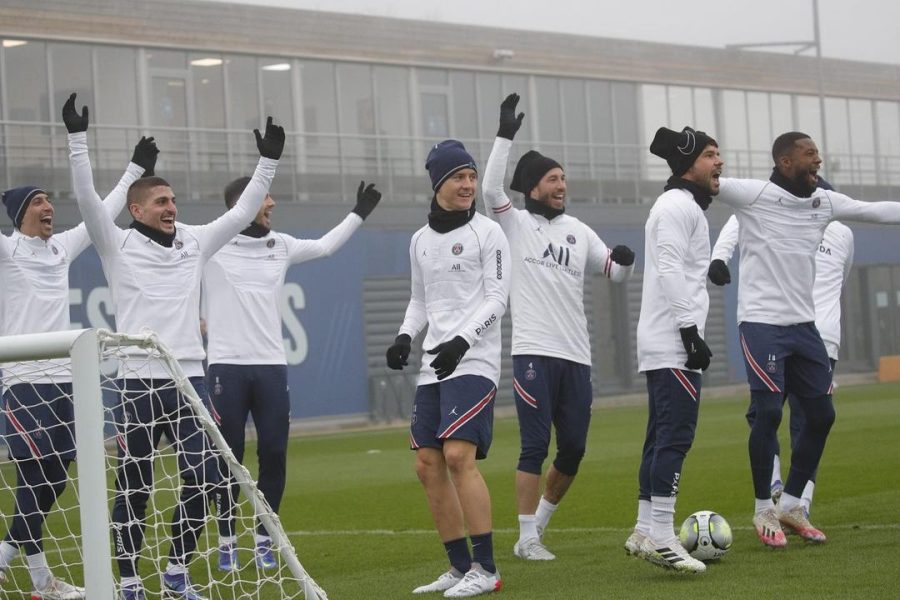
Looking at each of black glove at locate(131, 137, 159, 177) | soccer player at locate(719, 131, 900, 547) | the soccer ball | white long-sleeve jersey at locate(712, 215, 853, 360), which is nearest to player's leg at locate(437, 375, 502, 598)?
the soccer ball

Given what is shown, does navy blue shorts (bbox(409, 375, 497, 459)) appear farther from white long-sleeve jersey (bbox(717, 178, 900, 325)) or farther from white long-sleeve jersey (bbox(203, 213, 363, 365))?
white long-sleeve jersey (bbox(717, 178, 900, 325))

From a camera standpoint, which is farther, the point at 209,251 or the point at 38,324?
the point at 38,324

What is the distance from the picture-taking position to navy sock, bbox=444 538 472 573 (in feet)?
24.7

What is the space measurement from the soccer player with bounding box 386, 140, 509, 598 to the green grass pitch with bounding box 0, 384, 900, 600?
309mm

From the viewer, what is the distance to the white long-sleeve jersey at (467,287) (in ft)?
24.9

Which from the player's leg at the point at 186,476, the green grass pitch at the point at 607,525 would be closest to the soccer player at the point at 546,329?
the green grass pitch at the point at 607,525

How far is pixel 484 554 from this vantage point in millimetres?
7426

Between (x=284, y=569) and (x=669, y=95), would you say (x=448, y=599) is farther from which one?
(x=669, y=95)

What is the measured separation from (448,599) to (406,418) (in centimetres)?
2281

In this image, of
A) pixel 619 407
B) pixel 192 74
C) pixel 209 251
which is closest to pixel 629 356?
pixel 619 407

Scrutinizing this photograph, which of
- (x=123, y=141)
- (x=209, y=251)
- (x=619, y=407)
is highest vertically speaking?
(x=123, y=141)

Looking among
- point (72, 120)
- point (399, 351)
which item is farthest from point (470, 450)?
point (72, 120)

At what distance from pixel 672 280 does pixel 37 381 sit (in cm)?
351

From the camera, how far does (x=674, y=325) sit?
7898 millimetres
